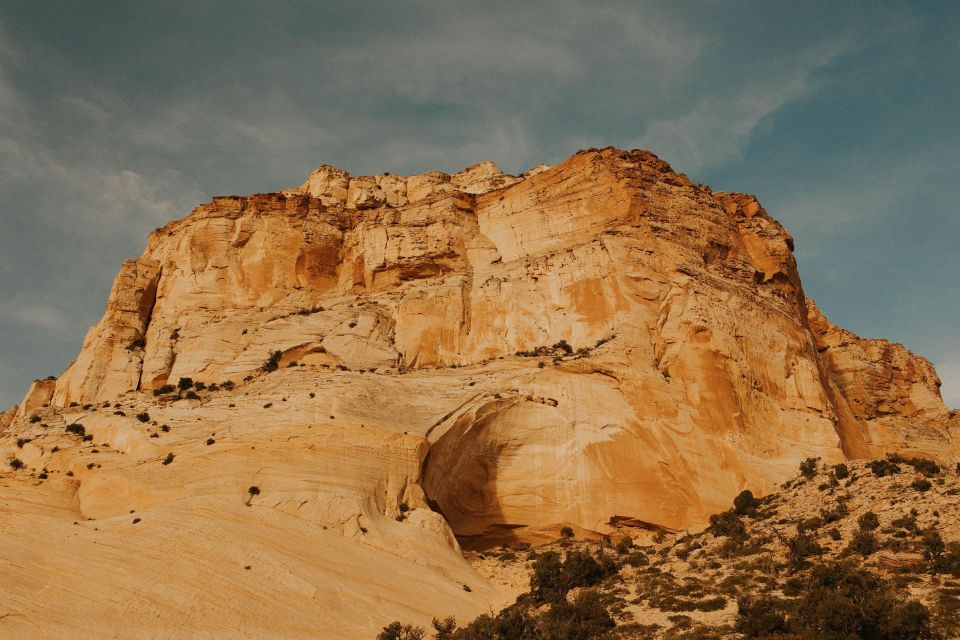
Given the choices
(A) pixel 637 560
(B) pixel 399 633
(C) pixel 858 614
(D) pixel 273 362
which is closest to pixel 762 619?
(C) pixel 858 614

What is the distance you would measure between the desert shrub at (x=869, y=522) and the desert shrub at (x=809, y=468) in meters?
8.29

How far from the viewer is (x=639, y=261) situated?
45094 mm

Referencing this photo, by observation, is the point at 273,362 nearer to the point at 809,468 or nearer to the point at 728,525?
the point at 728,525

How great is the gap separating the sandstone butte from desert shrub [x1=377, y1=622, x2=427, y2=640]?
2.99 feet

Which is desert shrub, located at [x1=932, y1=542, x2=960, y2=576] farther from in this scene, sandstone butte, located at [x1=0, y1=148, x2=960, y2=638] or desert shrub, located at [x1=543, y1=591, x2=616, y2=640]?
sandstone butte, located at [x1=0, y1=148, x2=960, y2=638]

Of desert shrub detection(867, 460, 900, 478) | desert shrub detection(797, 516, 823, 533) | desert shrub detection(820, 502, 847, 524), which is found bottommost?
desert shrub detection(797, 516, 823, 533)

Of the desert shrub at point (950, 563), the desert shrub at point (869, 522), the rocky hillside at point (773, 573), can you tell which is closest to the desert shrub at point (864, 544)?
the rocky hillside at point (773, 573)

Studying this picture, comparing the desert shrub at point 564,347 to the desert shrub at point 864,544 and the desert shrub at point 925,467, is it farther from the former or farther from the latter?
the desert shrub at point 864,544

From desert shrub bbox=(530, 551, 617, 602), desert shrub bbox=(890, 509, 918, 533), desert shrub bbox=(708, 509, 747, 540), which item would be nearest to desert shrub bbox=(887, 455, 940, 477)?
desert shrub bbox=(890, 509, 918, 533)

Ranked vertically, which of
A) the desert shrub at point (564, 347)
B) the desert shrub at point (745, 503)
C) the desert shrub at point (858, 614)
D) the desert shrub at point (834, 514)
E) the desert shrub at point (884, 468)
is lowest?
the desert shrub at point (858, 614)

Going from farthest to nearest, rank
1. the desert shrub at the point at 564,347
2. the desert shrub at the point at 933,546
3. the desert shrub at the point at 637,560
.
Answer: the desert shrub at the point at 564,347 < the desert shrub at the point at 637,560 < the desert shrub at the point at 933,546

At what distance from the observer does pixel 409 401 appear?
115ft

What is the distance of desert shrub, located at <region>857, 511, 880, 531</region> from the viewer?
87.5 feet

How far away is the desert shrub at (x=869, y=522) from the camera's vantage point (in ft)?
87.5
